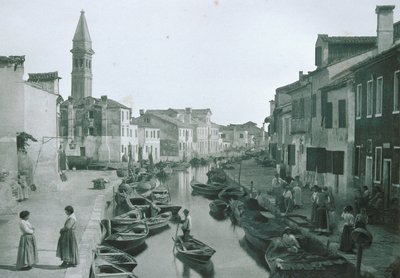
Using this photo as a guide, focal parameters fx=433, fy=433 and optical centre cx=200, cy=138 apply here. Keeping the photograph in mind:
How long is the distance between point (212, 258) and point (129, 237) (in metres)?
3.97

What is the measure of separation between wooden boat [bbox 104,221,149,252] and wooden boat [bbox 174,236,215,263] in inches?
89.0

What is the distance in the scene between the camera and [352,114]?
2242cm

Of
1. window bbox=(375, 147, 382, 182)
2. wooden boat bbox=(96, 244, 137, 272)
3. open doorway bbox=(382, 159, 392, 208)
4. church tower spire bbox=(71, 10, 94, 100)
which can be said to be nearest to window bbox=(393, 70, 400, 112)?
open doorway bbox=(382, 159, 392, 208)

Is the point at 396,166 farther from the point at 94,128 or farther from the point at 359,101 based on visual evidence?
the point at 94,128

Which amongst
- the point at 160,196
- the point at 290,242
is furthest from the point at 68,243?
the point at 160,196

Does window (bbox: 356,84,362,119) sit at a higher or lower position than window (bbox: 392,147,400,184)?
higher

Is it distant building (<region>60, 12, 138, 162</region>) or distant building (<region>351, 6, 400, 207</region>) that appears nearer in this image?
distant building (<region>351, 6, 400, 207</region>)

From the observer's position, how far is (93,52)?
3342 inches

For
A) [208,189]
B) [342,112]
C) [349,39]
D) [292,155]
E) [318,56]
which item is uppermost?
[349,39]

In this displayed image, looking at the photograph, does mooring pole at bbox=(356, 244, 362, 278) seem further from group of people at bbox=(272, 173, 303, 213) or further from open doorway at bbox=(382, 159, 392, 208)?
group of people at bbox=(272, 173, 303, 213)

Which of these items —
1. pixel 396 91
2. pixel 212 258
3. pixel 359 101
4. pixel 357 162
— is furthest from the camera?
pixel 357 162

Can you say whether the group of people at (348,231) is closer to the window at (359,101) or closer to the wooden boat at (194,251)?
the wooden boat at (194,251)

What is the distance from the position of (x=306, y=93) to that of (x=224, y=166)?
105 feet

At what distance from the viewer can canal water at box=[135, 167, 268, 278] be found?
17.8 metres
